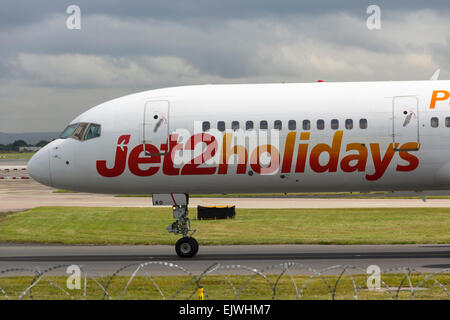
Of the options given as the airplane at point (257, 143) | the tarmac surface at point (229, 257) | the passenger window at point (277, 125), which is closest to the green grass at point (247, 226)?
the tarmac surface at point (229, 257)

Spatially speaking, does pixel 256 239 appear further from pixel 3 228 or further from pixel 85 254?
pixel 3 228

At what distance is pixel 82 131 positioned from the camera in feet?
90.3

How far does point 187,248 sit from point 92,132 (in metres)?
5.72

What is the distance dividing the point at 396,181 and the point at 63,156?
12.5 m

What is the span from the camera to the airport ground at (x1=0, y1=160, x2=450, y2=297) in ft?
83.9

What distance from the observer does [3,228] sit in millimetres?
40750

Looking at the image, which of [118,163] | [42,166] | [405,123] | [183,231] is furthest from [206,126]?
[405,123]

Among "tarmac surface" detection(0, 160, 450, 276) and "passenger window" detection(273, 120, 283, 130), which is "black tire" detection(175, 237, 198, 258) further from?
"passenger window" detection(273, 120, 283, 130)

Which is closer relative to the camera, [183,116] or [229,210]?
[183,116]

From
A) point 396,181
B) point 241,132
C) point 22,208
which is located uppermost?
point 241,132

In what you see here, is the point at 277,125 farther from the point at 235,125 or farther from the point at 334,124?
the point at 334,124

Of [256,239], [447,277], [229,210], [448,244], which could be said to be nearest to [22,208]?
[229,210]

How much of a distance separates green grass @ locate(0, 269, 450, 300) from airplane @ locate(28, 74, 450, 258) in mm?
4970

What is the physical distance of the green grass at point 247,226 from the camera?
34.8m
